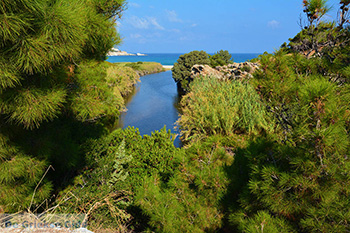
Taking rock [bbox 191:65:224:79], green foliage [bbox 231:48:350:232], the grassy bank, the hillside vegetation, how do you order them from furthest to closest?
the grassy bank
rock [bbox 191:65:224:79]
the hillside vegetation
green foliage [bbox 231:48:350:232]

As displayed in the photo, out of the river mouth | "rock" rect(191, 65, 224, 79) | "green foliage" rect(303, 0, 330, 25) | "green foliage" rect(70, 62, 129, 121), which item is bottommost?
the river mouth

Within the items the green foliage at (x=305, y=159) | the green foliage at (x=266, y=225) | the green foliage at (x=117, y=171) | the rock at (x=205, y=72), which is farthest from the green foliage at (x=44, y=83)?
the rock at (x=205, y=72)

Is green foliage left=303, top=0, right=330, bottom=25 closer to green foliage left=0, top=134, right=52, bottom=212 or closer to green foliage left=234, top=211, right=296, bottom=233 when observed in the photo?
green foliage left=234, top=211, right=296, bottom=233

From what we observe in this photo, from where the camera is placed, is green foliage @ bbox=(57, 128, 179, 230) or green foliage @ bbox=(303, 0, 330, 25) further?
green foliage @ bbox=(57, 128, 179, 230)

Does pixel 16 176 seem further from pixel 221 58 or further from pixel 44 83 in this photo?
pixel 221 58

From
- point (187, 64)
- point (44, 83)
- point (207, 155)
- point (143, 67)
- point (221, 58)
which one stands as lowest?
point (143, 67)

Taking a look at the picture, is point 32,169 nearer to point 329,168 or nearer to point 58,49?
point 58,49

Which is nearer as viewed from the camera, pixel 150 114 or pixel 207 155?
pixel 207 155

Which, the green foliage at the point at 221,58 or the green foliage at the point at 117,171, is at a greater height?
the green foliage at the point at 221,58

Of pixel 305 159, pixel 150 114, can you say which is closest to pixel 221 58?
pixel 150 114

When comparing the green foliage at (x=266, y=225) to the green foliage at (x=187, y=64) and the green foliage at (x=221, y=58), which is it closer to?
the green foliage at (x=187, y=64)

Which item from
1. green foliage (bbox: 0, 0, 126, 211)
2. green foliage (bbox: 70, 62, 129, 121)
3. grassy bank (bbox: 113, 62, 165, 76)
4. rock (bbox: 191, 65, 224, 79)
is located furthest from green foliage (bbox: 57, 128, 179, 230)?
grassy bank (bbox: 113, 62, 165, 76)

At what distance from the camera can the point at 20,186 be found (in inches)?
131

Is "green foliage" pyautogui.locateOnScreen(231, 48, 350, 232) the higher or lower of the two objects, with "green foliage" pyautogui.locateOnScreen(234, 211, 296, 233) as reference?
higher
